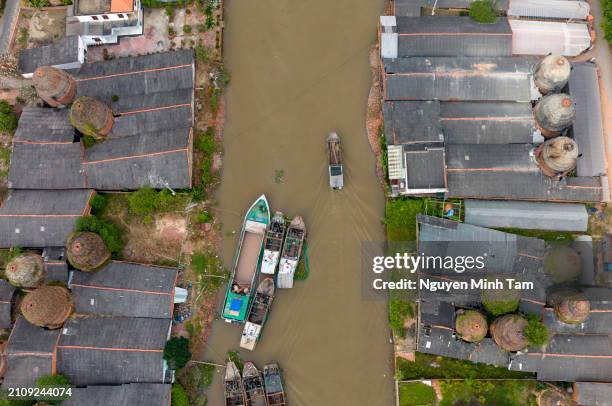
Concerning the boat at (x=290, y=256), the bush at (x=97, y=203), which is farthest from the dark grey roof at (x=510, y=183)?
the bush at (x=97, y=203)

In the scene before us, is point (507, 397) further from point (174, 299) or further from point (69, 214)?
point (69, 214)

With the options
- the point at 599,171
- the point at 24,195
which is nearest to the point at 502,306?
the point at 599,171

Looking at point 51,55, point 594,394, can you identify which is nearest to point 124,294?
point 51,55

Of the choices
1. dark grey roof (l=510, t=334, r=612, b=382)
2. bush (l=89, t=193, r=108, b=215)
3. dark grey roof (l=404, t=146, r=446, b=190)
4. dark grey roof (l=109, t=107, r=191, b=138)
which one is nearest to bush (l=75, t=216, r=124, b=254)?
bush (l=89, t=193, r=108, b=215)

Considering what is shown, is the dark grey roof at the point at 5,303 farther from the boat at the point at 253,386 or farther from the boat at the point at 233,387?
the boat at the point at 253,386

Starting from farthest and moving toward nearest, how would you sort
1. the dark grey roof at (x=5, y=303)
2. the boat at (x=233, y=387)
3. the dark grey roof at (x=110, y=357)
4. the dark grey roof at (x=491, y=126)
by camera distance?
the dark grey roof at (x=491, y=126)
the dark grey roof at (x=5, y=303)
the boat at (x=233, y=387)
the dark grey roof at (x=110, y=357)

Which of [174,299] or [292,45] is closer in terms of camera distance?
[174,299]

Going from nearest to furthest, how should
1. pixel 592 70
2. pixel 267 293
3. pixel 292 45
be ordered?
pixel 267 293, pixel 592 70, pixel 292 45

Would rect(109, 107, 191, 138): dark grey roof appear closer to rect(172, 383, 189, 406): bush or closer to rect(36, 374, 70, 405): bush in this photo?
rect(36, 374, 70, 405): bush
